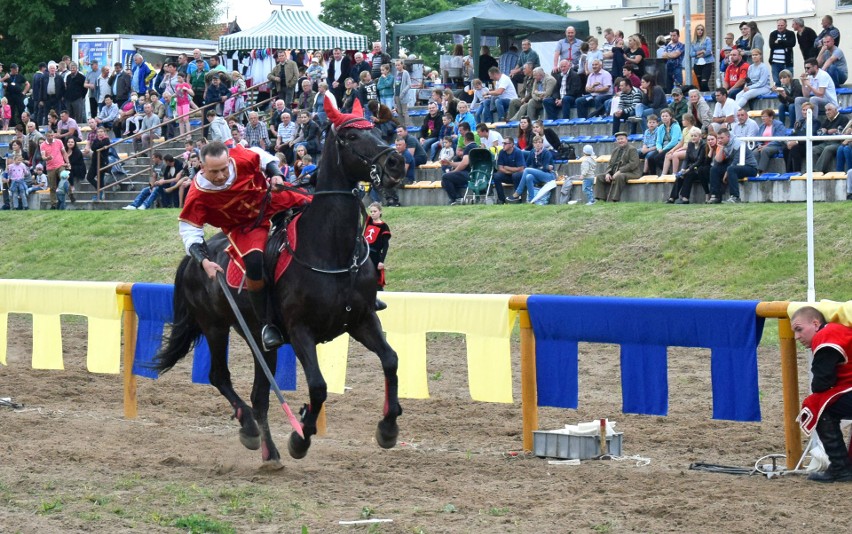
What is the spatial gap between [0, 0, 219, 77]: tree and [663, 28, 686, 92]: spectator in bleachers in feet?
107

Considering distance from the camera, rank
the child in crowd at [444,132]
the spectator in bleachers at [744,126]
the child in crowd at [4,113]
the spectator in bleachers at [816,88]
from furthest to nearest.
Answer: the child in crowd at [4,113]
the child in crowd at [444,132]
the spectator in bleachers at [816,88]
the spectator in bleachers at [744,126]

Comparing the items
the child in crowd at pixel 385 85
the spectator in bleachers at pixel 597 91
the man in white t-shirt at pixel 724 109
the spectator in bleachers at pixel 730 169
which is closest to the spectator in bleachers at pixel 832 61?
the man in white t-shirt at pixel 724 109

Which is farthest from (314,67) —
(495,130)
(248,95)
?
(495,130)

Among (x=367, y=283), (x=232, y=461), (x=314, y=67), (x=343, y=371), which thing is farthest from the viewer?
(x=314, y=67)

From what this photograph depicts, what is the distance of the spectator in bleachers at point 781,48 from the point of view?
21547mm

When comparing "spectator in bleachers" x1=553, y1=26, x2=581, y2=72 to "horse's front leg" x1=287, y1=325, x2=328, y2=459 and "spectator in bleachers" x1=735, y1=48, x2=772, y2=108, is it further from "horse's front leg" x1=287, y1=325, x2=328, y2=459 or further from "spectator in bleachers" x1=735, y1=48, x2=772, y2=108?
"horse's front leg" x1=287, y1=325, x2=328, y2=459

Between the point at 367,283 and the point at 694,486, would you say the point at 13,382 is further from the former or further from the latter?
the point at 694,486

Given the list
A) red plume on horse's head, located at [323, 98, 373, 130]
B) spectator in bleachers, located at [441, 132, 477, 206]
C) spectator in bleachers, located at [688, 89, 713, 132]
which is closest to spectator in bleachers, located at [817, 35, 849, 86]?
spectator in bleachers, located at [688, 89, 713, 132]

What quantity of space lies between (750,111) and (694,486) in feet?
47.7

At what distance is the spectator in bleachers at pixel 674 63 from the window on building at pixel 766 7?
5.57 m

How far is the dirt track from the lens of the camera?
6641mm

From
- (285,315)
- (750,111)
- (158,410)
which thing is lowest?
(158,410)

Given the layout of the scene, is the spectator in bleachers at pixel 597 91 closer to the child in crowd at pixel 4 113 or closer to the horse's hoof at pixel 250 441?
the horse's hoof at pixel 250 441

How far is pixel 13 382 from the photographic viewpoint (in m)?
12.9
